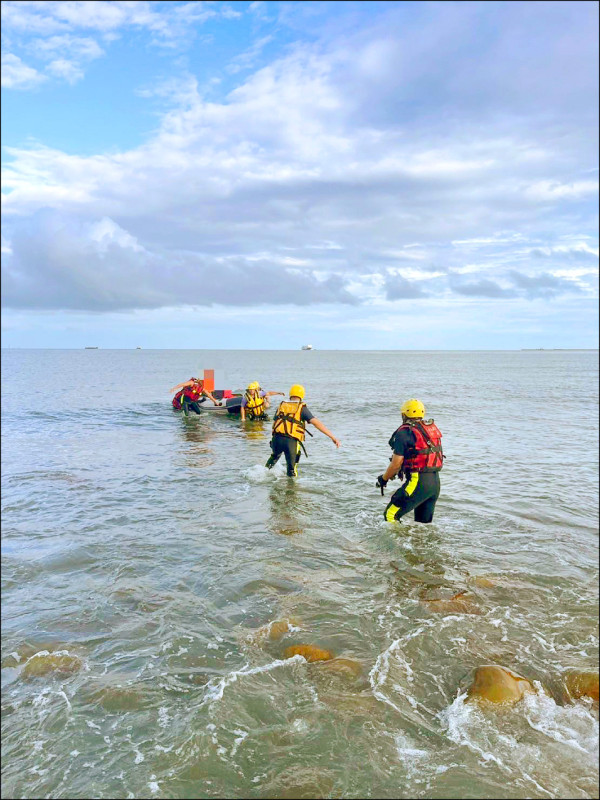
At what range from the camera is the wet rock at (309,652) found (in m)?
6.24

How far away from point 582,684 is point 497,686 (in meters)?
1.04

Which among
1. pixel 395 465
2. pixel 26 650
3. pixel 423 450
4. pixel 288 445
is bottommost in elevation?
pixel 26 650

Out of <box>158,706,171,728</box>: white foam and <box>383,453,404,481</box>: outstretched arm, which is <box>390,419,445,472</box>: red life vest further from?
<box>158,706,171,728</box>: white foam

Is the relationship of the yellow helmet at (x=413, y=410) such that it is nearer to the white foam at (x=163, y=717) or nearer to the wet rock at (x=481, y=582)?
the wet rock at (x=481, y=582)

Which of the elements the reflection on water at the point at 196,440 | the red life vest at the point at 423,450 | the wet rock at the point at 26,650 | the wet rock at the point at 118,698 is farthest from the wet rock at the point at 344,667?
the reflection on water at the point at 196,440

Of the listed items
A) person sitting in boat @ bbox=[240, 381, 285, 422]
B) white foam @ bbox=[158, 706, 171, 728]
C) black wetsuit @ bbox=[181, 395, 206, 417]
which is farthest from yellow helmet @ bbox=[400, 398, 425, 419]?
black wetsuit @ bbox=[181, 395, 206, 417]

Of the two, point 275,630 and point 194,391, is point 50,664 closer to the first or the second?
point 275,630

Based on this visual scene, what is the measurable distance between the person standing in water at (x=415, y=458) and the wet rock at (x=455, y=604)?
8.23 feet

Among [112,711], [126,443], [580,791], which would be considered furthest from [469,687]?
[126,443]

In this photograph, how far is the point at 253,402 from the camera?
90.0 ft

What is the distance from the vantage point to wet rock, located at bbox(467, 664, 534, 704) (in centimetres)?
535

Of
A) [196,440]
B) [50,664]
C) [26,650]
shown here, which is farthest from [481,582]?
[196,440]

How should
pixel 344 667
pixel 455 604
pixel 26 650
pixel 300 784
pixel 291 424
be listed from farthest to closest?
1. pixel 291 424
2. pixel 455 604
3. pixel 26 650
4. pixel 344 667
5. pixel 300 784

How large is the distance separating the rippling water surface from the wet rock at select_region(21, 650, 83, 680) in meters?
0.08
